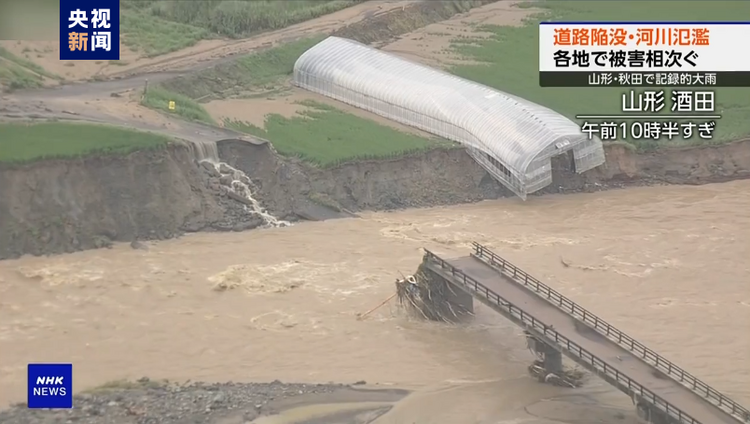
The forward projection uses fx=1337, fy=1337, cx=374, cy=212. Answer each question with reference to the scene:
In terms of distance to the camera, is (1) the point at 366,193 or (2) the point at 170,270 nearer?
(2) the point at 170,270

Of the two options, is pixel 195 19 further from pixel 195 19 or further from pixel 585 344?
pixel 585 344

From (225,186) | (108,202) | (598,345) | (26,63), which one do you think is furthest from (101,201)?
(598,345)

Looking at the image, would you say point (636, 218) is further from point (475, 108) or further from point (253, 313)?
point (253, 313)

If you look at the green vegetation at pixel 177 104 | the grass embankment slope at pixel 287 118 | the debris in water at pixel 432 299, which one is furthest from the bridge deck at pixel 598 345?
the green vegetation at pixel 177 104

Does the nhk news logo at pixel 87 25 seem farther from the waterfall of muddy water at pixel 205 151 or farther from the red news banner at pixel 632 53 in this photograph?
the red news banner at pixel 632 53

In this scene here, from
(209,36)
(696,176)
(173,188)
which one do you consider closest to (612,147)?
(696,176)
